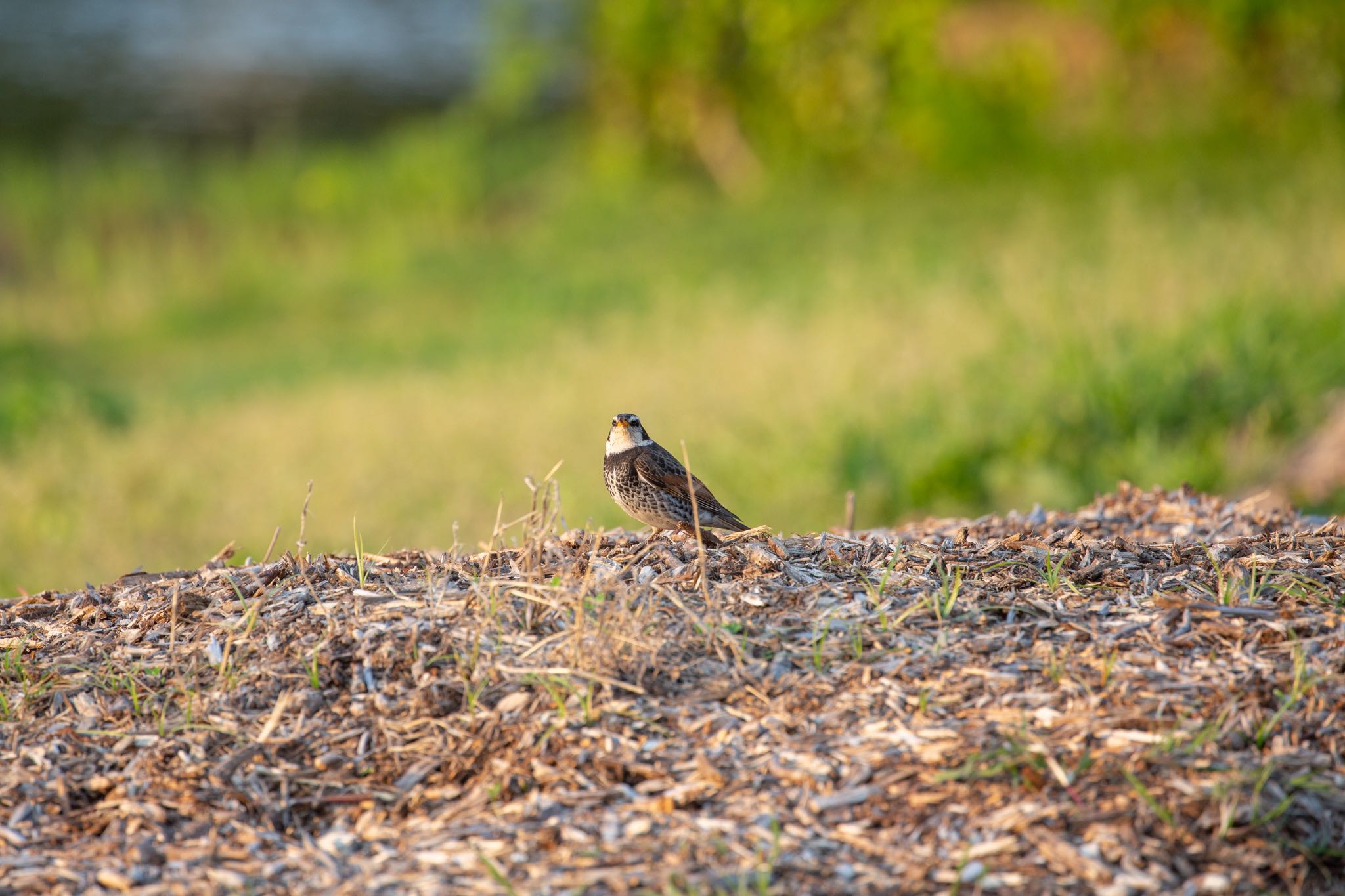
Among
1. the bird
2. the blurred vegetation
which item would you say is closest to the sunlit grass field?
the blurred vegetation

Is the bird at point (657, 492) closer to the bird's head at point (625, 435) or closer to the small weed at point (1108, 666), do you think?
the bird's head at point (625, 435)

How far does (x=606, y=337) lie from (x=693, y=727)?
1005cm

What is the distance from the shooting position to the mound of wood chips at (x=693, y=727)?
301cm

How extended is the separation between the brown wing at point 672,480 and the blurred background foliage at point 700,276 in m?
2.40

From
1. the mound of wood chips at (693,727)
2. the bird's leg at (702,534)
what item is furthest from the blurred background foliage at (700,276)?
the mound of wood chips at (693,727)

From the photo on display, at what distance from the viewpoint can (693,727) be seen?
3355 millimetres

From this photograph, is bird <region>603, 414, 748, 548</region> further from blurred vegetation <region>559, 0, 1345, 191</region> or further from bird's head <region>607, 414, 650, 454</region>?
blurred vegetation <region>559, 0, 1345, 191</region>

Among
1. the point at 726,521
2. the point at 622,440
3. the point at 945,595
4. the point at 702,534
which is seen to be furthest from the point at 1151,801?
the point at 622,440

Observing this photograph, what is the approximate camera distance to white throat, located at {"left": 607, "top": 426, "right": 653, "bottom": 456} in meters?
4.90

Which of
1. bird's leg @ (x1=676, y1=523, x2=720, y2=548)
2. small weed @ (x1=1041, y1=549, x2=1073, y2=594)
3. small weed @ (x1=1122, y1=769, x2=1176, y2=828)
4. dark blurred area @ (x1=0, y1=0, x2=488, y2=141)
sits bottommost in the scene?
small weed @ (x1=1122, y1=769, x2=1176, y2=828)

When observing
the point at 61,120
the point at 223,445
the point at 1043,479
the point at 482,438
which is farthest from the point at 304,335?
the point at 61,120

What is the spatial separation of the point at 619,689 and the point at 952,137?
16785mm

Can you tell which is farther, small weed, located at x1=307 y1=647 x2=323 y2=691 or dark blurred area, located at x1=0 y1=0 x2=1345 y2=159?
dark blurred area, located at x1=0 y1=0 x2=1345 y2=159

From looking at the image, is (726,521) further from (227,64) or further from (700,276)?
(227,64)
